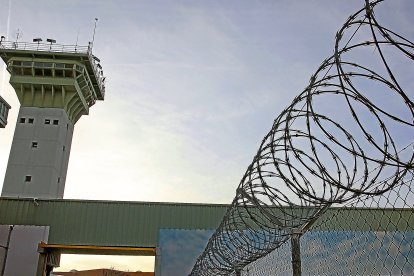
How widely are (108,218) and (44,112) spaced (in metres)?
13.6

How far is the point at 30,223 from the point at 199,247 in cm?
839

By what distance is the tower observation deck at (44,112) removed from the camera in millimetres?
28609

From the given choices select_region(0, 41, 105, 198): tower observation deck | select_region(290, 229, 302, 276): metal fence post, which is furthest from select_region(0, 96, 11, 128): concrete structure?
select_region(290, 229, 302, 276): metal fence post

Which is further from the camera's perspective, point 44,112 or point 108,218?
point 44,112

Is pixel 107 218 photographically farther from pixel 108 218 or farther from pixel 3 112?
pixel 3 112

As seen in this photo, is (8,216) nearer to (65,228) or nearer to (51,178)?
(65,228)

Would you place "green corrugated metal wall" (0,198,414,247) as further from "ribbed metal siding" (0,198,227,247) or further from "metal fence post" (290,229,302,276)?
"metal fence post" (290,229,302,276)

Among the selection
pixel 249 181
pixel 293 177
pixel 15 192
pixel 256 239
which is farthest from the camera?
pixel 15 192

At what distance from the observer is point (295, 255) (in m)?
5.44

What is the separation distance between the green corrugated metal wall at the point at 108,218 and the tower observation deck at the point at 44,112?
731 centimetres

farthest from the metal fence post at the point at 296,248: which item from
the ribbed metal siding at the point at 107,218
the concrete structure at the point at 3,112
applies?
the concrete structure at the point at 3,112

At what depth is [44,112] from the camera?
3088 centimetres

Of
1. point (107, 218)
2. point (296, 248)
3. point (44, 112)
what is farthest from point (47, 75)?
point (296, 248)

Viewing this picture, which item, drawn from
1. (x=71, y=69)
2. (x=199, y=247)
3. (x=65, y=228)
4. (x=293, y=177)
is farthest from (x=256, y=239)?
(x=71, y=69)
